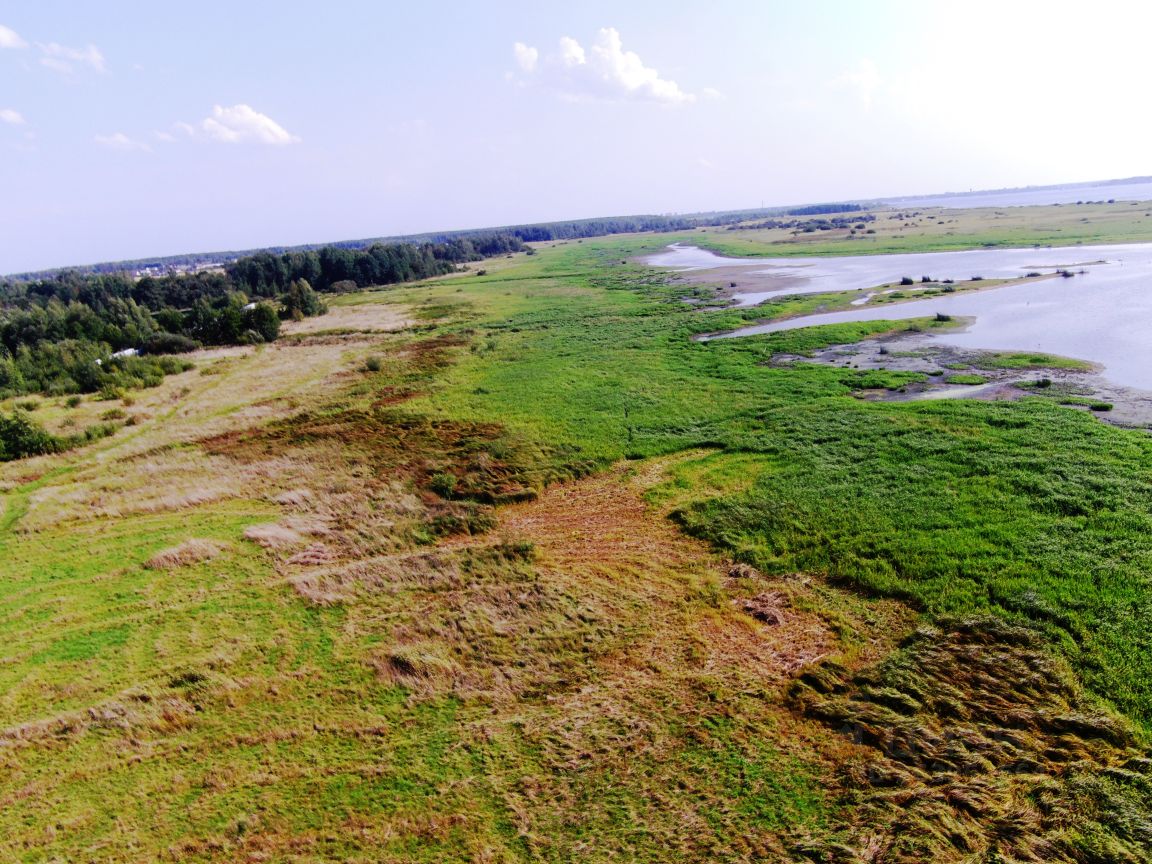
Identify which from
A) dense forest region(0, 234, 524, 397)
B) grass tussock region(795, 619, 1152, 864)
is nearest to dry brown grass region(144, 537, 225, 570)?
grass tussock region(795, 619, 1152, 864)

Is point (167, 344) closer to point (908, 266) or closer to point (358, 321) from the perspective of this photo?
point (358, 321)

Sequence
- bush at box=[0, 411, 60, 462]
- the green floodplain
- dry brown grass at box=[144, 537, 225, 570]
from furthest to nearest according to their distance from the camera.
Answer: bush at box=[0, 411, 60, 462]
dry brown grass at box=[144, 537, 225, 570]
the green floodplain

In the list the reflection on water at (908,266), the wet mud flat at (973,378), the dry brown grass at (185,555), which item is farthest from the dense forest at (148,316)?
the reflection on water at (908,266)

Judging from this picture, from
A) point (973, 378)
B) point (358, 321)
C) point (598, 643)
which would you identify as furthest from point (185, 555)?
point (358, 321)

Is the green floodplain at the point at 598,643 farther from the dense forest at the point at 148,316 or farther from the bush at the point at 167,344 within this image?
the bush at the point at 167,344

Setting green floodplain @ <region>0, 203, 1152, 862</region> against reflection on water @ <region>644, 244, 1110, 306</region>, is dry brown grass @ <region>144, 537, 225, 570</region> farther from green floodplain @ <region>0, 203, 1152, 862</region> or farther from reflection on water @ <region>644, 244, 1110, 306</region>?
reflection on water @ <region>644, 244, 1110, 306</region>

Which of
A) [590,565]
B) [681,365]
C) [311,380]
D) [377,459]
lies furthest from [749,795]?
[311,380]
